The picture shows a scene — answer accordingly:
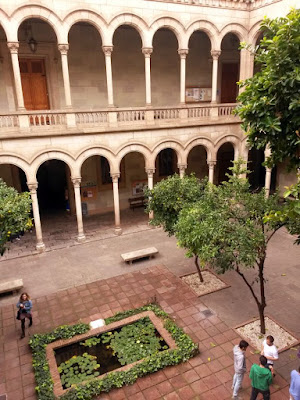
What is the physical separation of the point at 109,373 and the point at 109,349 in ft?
3.34

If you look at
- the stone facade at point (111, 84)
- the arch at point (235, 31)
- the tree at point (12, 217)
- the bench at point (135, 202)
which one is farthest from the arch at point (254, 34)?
the tree at point (12, 217)

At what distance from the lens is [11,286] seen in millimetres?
10789

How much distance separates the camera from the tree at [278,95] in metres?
5.54

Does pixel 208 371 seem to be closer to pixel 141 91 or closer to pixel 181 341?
pixel 181 341

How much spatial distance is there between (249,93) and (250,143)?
0.96 metres

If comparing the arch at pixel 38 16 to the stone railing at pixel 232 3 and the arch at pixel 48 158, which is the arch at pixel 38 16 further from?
the stone railing at pixel 232 3

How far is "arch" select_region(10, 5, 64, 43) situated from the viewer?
478 inches

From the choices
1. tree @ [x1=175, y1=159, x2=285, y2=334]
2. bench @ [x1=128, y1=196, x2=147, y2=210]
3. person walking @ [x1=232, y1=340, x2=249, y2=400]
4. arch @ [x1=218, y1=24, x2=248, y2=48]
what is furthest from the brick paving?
arch @ [x1=218, y1=24, x2=248, y2=48]

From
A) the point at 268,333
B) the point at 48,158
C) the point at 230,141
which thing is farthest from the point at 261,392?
the point at 230,141

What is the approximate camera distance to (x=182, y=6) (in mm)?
14445

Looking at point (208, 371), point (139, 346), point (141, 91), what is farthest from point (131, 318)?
point (141, 91)

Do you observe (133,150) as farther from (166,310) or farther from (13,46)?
(166,310)

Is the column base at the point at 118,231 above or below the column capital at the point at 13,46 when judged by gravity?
below

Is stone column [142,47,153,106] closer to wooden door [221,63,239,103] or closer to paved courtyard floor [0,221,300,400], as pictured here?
wooden door [221,63,239,103]
